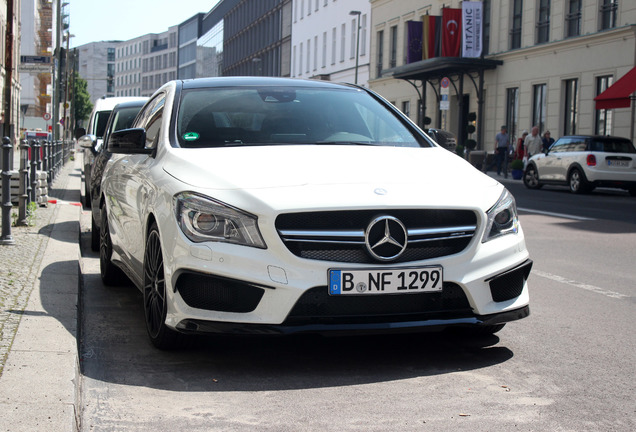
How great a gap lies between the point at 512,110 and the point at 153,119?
32.3m

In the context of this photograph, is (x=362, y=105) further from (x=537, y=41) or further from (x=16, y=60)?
(x=16, y=60)

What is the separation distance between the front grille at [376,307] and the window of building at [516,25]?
34.2 meters

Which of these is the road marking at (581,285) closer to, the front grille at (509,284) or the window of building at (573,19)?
the front grille at (509,284)

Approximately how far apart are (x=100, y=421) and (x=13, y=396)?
37 centimetres

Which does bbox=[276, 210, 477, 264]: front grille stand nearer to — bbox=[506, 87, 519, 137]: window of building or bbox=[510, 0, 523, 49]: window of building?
bbox=[506, 87, 519, 137]: window of building

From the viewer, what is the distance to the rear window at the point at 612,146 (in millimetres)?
24109

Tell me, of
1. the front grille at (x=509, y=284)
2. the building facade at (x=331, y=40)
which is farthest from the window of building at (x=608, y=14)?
the front grille at (x=509, y=284)

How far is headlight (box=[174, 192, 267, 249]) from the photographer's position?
4.57 metres

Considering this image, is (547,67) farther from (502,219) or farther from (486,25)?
(502,219)

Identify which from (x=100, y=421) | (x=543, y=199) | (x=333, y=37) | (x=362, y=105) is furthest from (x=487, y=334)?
(x=333, y=37)

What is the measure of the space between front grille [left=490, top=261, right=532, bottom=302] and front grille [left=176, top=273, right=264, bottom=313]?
4.09 feet

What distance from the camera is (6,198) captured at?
9.14 meters

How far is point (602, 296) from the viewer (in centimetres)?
735

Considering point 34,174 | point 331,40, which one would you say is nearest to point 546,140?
point 34,174
